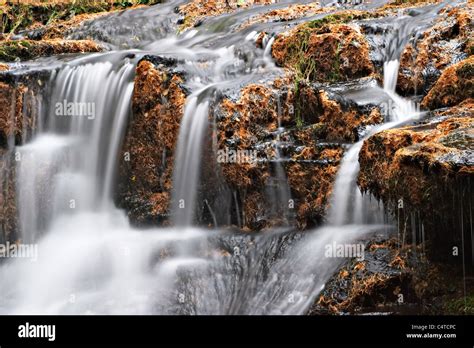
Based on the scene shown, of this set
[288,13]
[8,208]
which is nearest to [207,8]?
[288,13]

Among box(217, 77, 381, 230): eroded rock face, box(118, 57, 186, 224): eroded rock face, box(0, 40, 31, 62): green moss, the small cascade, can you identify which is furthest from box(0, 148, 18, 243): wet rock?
the small cascade

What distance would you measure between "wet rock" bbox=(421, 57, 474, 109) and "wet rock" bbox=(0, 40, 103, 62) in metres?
7.98

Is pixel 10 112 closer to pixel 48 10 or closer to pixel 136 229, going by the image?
pixel 136 229

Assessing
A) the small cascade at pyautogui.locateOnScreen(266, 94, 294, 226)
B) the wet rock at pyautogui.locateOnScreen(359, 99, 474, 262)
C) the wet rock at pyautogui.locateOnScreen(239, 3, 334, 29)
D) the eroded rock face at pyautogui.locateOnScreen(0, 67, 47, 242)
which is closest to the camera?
the wet rock at pyautogui.locateOnScreen(359, 99, 474, 262)

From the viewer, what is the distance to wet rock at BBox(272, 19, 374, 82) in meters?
9.12

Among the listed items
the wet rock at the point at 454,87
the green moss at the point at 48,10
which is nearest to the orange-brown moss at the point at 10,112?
the wet rock at the point at 454,87

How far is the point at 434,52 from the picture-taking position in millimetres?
8758

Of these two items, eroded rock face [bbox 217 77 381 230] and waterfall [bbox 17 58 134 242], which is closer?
eroded rock face [bbox 217 77 381 230]

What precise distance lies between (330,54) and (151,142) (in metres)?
3.29

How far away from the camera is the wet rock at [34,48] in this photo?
36.8 feet

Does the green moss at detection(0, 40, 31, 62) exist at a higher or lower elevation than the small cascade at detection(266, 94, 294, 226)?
higher

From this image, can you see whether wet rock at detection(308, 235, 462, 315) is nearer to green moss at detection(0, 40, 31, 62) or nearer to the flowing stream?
the flowing stream

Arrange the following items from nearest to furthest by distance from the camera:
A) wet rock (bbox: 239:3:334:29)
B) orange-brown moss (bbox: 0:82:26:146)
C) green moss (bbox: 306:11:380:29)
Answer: orange-brown moss (bbox: 0:82:26:146) → green moss (bbox: 306:11:380:29) → wet rock (bbox: 239:3:334:29)

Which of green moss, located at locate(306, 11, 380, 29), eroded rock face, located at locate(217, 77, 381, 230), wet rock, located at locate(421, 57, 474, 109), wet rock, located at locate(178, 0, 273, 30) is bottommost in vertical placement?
eroded rock face, located at locate(217, 77, 381, 230)
